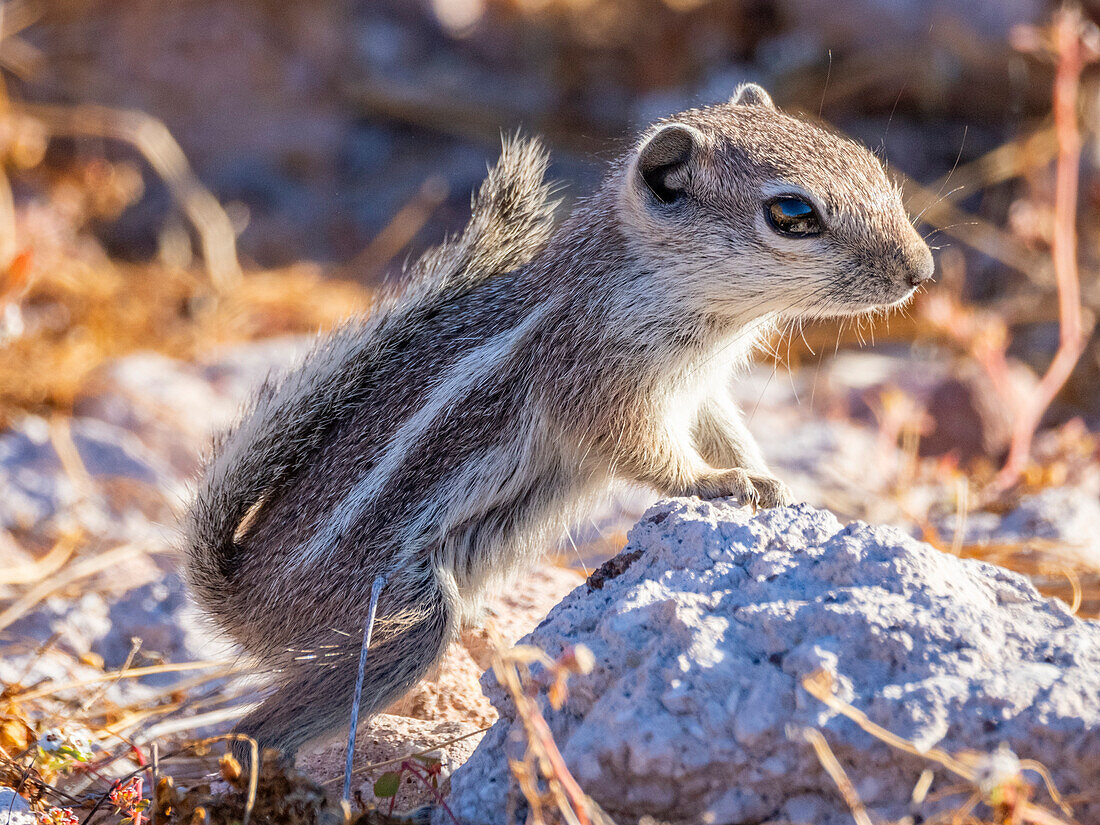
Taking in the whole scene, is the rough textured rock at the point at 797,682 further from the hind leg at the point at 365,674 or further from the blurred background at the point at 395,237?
the blurred background at the point at 395,237

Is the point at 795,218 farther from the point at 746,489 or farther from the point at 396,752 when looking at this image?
the point at 396,752

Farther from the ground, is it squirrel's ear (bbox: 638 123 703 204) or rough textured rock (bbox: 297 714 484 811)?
squirrel's ear (bbox: 638 123 703 204)

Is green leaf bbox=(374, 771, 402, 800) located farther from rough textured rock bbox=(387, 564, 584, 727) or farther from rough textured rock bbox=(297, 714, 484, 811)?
rough textured rock bbox=(387, 564, 584, 727)

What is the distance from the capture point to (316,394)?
9.65 feet

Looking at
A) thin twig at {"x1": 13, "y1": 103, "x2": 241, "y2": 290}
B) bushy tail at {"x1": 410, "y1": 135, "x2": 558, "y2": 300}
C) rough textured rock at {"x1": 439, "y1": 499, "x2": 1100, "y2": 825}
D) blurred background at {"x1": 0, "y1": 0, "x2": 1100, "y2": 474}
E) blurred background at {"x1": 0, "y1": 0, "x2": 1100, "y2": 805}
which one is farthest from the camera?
thin twig at {"x1": 13, "y1": 103, "x2": 241, "y2": 290}

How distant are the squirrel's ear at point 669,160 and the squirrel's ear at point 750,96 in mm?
600

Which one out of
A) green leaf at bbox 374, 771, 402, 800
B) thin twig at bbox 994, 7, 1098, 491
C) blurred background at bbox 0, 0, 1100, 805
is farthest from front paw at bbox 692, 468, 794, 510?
thin twig at bbox 994, 7, 1098, 491

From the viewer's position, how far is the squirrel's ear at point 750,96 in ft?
11.1

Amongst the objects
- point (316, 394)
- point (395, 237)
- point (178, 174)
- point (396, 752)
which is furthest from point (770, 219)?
point (395, 237)

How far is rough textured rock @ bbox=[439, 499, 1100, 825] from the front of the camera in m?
1.69

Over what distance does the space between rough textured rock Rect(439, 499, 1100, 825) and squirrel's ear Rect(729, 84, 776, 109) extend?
1804 millimetres

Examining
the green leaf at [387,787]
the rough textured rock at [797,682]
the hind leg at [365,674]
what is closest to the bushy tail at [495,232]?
the hind leg at [365,674]

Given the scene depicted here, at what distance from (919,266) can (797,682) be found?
1.34 metres

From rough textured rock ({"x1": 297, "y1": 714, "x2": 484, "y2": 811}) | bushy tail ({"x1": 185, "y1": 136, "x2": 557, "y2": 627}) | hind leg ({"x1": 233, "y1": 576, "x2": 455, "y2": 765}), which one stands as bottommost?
rough textured rock ({"x1": 297, "y1": 714, "x2": 484, "y2": 811})
